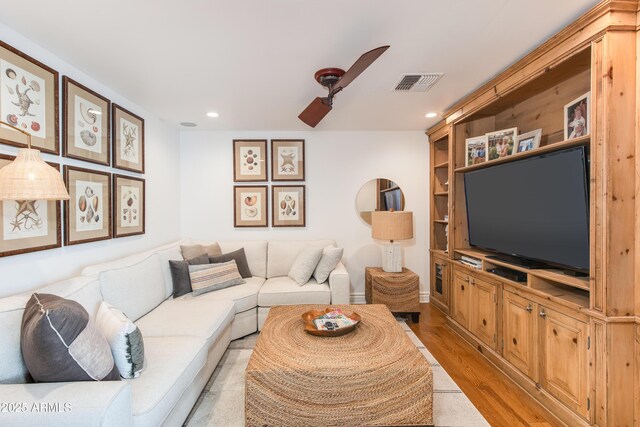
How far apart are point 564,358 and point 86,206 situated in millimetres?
3588

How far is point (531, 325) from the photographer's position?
6.75 feet

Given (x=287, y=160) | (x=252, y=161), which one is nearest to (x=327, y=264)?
(x=287, y=160)

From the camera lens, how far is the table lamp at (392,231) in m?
3.35

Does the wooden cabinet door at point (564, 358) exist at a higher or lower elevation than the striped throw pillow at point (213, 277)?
lower

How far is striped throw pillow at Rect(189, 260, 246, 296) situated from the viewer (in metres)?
2.87

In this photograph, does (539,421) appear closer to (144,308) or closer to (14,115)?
(144,308)

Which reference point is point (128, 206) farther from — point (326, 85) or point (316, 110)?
point (326, 85)

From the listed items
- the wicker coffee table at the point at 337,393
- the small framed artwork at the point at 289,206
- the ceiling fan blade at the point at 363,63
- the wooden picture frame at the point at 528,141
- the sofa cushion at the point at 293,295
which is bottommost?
the wicker coffee table at the point at 337,393

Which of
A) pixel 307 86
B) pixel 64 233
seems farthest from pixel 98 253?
pixel 307 86

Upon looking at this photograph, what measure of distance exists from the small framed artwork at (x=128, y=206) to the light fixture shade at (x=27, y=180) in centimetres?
127

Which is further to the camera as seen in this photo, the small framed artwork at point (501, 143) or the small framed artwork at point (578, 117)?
the small framed artwork at point (501, 143)

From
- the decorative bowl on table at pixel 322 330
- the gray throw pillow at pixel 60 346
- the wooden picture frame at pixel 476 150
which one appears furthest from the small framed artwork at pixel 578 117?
the gray throw pillow at pixel 60 346

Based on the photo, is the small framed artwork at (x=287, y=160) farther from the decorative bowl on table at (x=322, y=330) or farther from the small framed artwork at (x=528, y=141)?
the small framed artwork at (x=528, y=141)

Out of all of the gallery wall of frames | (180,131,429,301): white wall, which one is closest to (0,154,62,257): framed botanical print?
the gallery wall of frames
